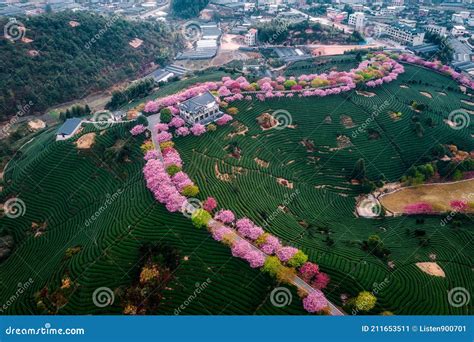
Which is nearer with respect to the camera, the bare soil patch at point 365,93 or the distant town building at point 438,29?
the bare soil patch at point 365,93

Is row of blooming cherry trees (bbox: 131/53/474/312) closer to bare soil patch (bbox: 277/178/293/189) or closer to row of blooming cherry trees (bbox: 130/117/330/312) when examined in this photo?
row of blooming cherry trees (bbox: 130/117/330/312)

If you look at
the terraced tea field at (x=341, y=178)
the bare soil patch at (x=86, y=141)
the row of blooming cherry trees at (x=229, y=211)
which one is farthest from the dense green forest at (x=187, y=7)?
the bare soil patch at (x=86, y=141)

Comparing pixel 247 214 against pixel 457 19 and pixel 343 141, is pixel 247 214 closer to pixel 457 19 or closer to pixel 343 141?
pixel 343 141

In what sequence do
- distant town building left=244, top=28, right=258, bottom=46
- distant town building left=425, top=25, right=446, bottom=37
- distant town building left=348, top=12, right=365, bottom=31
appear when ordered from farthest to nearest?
distant town building left=348, top=12, right=365, bottom=31 → distant town building left=425, top=25, right=446, bottom=37 → distant town building left=244, top=28, right=258, bottom=46

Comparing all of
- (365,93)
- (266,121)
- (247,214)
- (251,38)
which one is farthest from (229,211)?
(251,38)

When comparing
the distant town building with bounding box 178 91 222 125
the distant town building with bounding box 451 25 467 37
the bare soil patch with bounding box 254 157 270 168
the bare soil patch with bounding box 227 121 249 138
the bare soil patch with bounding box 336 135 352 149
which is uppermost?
the distant town building with bounding box 178 91 222 125

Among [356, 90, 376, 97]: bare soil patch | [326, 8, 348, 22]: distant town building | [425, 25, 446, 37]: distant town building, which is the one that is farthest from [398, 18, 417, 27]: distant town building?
[356, 90, 376, 97]: bare soil patch

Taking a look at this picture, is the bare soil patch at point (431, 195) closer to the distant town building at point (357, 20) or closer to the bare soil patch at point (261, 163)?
the bare soil patch at point (261, 163)
